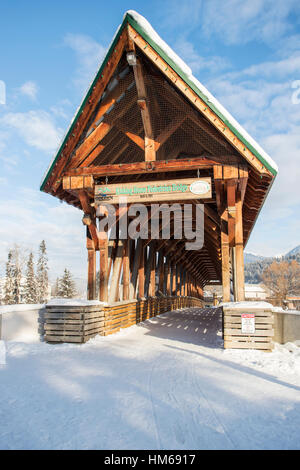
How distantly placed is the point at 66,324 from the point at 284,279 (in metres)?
65.5

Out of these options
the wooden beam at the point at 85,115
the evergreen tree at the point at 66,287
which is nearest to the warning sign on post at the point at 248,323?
the wooden beam at the point at 85,115

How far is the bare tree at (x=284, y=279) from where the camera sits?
213ft

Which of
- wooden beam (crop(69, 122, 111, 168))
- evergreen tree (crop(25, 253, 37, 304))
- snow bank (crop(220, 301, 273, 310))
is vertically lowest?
evergreen tree (crop(25, 253, 37, 304))

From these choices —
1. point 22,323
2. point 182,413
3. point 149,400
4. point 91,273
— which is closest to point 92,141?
point 91,273

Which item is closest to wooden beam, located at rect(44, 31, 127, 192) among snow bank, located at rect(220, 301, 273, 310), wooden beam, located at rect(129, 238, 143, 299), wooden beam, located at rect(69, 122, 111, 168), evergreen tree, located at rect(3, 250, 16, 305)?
wooden beam, located at rect(69, 122, 111, 168)

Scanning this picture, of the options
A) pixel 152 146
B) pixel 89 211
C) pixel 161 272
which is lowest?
pixel 161 272

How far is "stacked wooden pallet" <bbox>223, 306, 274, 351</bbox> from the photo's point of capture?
7.60 metres

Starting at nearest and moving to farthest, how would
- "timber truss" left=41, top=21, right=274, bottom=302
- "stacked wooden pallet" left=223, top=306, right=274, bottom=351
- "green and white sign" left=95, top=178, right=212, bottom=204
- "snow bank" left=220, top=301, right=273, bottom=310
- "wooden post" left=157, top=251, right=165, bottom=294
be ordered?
"stacked wooden pallet" left=223, top=306, right=274, bottom=351, "snow bank" left=220, top=301, right=273, bottom=310, "timber truss" left=41, top=21, right=274, bottom=302, "green and white sign" left=95, top=178, right=212, bottom=204, "wooden post" left=157, top=251, right=165, bottom=294

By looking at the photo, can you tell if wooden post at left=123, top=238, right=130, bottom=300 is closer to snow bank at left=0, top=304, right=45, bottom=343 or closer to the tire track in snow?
snow bank at left=0, top=304, right=45, bottom=343

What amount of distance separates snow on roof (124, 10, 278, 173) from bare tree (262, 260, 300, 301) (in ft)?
194

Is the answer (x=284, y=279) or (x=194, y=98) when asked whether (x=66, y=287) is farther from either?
(x=284, y=279)

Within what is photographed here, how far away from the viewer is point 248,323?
25.3 ft
